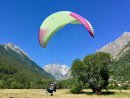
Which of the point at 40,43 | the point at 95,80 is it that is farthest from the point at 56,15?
the point at 95,80

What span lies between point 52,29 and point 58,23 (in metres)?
1.01

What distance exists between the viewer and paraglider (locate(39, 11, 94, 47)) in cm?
2741

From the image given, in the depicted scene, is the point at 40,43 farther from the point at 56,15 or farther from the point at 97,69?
the point at 97,69

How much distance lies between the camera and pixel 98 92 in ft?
241

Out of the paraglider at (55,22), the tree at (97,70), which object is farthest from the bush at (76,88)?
the paraglider at (55,22)

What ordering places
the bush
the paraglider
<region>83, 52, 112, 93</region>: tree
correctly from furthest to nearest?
the bush < <region>83, 52, 112, 93</region>: tree < the paraglider

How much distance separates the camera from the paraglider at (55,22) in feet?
89.9

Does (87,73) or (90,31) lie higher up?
(87,73)

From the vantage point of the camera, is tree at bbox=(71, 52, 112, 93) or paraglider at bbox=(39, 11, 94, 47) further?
tree at bbox=(71, 52, 112, 93)

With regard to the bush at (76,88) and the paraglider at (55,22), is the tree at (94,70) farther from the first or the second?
the paraglider at (55,22)

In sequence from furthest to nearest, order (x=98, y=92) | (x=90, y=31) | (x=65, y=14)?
(x=98, y=92)
(x=65, y=14)
(x=90, y=31)

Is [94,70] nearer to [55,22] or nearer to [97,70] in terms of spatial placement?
[97,70]

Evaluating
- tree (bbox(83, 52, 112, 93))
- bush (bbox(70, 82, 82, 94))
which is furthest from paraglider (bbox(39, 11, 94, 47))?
bush (bbox(70, 82, 82, 94))

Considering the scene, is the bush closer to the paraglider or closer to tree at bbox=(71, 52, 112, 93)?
tree at bbox=(71, 52, 112, 93)
